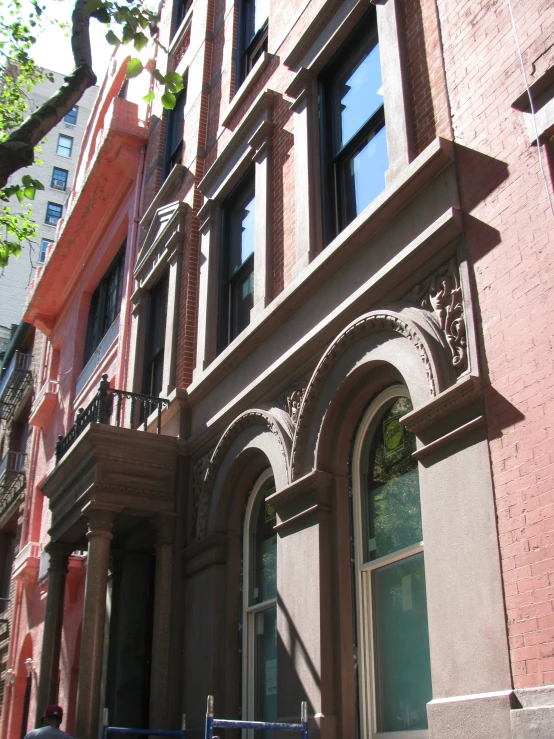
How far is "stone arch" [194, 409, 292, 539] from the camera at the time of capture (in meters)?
8.96

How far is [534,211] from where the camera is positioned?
6098 millimetres

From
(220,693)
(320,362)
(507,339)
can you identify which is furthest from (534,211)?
(220,693)

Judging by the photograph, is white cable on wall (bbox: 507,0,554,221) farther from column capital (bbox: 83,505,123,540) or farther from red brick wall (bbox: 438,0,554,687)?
column capital (bbox: 83,505,123,540)

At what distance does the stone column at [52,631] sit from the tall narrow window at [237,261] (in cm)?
413

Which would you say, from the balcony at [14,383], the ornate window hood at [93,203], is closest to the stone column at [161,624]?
the ornate window hood at [93,203]

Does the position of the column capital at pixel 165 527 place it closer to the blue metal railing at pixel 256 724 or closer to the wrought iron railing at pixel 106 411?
the wrought iron railing at pixel 106 411

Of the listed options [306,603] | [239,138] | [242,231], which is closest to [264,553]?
[306,603]

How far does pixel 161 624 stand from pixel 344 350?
4561 millimetres

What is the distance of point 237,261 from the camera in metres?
12.2

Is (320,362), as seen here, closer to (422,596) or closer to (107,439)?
(422,596)

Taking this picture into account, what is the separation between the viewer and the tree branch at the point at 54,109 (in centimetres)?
865

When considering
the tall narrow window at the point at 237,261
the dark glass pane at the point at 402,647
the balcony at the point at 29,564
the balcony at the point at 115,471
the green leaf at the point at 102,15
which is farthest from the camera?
the balcony at the point at 29,564

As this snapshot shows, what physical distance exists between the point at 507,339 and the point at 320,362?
2619mm

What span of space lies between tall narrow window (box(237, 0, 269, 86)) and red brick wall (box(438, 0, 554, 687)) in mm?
6127
